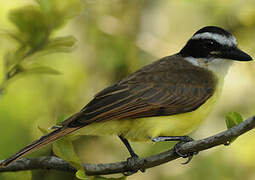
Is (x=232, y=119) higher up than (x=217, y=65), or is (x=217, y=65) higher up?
(x=217, y=65)

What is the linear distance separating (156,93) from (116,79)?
1.63m

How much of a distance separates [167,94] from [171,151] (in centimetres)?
109

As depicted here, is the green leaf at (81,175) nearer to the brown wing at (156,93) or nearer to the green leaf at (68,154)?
the green leaf at (68,154)

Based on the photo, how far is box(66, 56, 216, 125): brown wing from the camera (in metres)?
3.60

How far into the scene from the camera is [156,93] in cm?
393

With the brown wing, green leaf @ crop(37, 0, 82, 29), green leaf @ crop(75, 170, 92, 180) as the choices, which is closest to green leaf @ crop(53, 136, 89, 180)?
green leaf @ crop(75, 170, 92, 180)

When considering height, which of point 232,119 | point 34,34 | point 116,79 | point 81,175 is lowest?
point 232,119

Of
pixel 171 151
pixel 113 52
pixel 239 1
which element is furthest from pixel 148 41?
pixel 171 151

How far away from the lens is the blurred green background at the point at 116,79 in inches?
200

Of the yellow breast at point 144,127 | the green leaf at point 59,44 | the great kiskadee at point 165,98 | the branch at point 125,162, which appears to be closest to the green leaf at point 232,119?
the branch at point 125,162

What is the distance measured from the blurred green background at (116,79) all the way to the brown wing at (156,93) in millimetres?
1007

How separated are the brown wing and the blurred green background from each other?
1.01 m

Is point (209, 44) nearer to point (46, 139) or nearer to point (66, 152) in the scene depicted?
point (46, 139)

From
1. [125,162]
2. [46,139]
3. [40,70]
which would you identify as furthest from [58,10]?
[125,162]
